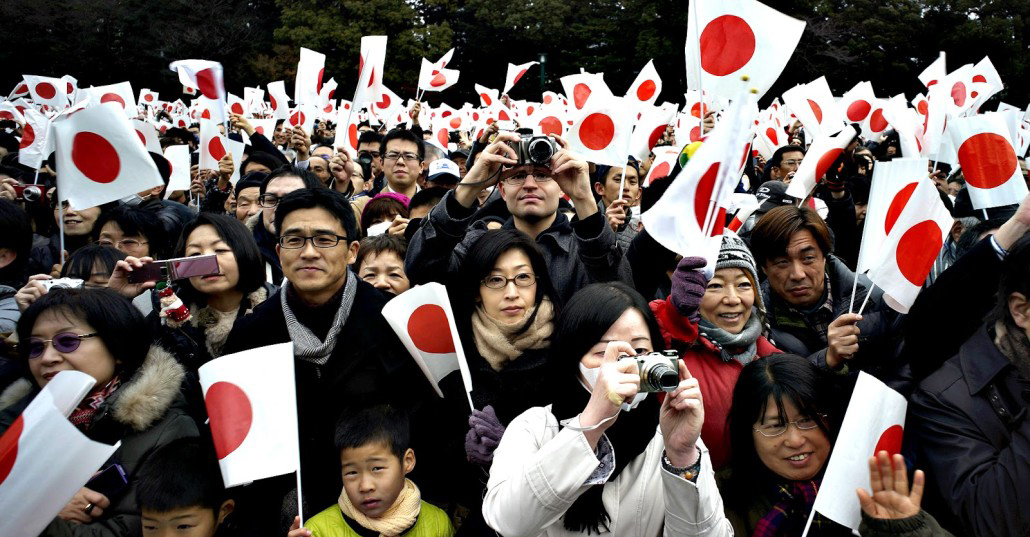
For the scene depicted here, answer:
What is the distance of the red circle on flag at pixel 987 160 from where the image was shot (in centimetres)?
368

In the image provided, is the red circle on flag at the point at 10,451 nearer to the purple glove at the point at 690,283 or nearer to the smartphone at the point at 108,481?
the smartphone at the point at 108,481

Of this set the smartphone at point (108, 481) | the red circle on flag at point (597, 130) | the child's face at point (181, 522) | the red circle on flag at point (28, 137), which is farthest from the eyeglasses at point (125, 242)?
the red circle on flag at point (28, 137)

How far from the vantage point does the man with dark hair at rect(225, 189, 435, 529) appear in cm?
244

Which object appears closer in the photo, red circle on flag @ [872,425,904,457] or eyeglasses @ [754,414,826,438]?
red circle on flag @ [872,425,904,457]

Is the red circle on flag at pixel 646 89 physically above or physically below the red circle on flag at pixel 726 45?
below

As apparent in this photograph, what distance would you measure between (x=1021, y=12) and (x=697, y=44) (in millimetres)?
26279

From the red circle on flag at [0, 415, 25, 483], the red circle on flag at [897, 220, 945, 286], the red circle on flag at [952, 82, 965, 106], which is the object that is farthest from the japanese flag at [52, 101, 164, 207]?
the red circle on flag at [952, 82, 965, 106]

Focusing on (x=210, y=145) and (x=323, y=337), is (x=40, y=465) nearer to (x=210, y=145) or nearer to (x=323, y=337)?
(x=323, y=337)

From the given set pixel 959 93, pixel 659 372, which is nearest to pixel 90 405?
pixel 659 372

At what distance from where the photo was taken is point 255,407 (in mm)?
2174

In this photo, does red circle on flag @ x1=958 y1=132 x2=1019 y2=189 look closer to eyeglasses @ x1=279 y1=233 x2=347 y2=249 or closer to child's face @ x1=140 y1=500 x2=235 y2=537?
eyeglasses @ x1=279 y1=233 x2=347 y2=249

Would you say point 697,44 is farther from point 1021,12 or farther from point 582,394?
point 1021,12

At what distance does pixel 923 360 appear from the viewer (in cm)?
212

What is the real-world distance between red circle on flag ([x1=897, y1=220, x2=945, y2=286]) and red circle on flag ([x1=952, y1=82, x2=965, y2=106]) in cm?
577
